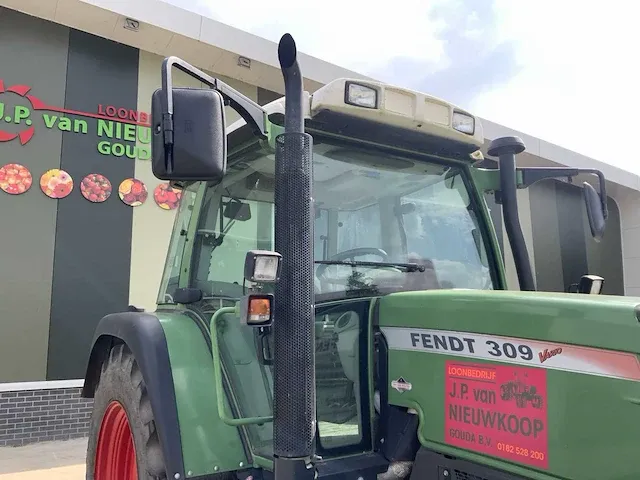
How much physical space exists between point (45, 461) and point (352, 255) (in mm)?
4848

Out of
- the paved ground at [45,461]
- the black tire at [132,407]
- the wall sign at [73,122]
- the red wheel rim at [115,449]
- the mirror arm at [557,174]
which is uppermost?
the wall sign at [73,122]

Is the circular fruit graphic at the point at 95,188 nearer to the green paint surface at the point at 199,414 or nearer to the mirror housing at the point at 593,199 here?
the green paint surface at the point at 199,414

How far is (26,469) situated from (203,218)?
3.98 m

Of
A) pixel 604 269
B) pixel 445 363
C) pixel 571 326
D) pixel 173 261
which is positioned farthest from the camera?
pixel 604 269

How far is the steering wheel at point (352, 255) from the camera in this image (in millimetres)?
2387

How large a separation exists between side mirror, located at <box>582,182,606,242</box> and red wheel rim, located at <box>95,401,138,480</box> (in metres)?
2.48

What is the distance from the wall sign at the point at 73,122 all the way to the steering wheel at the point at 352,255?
4.68m

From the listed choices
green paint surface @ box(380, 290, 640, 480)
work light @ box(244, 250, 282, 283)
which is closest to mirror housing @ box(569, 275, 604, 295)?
green paint surface @ box(380, 290, 640, 480)

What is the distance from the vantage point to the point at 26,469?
5406 mm

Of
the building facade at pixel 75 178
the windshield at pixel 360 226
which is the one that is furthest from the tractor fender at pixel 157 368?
the building facade at pixel 75 178

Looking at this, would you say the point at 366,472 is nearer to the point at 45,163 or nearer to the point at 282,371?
the point at 282,371

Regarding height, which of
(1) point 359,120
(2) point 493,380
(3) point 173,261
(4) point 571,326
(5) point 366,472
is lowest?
(5) point 366,472

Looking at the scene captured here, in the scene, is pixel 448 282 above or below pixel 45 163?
below

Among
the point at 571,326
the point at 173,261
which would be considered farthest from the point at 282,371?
the point at 173,261
